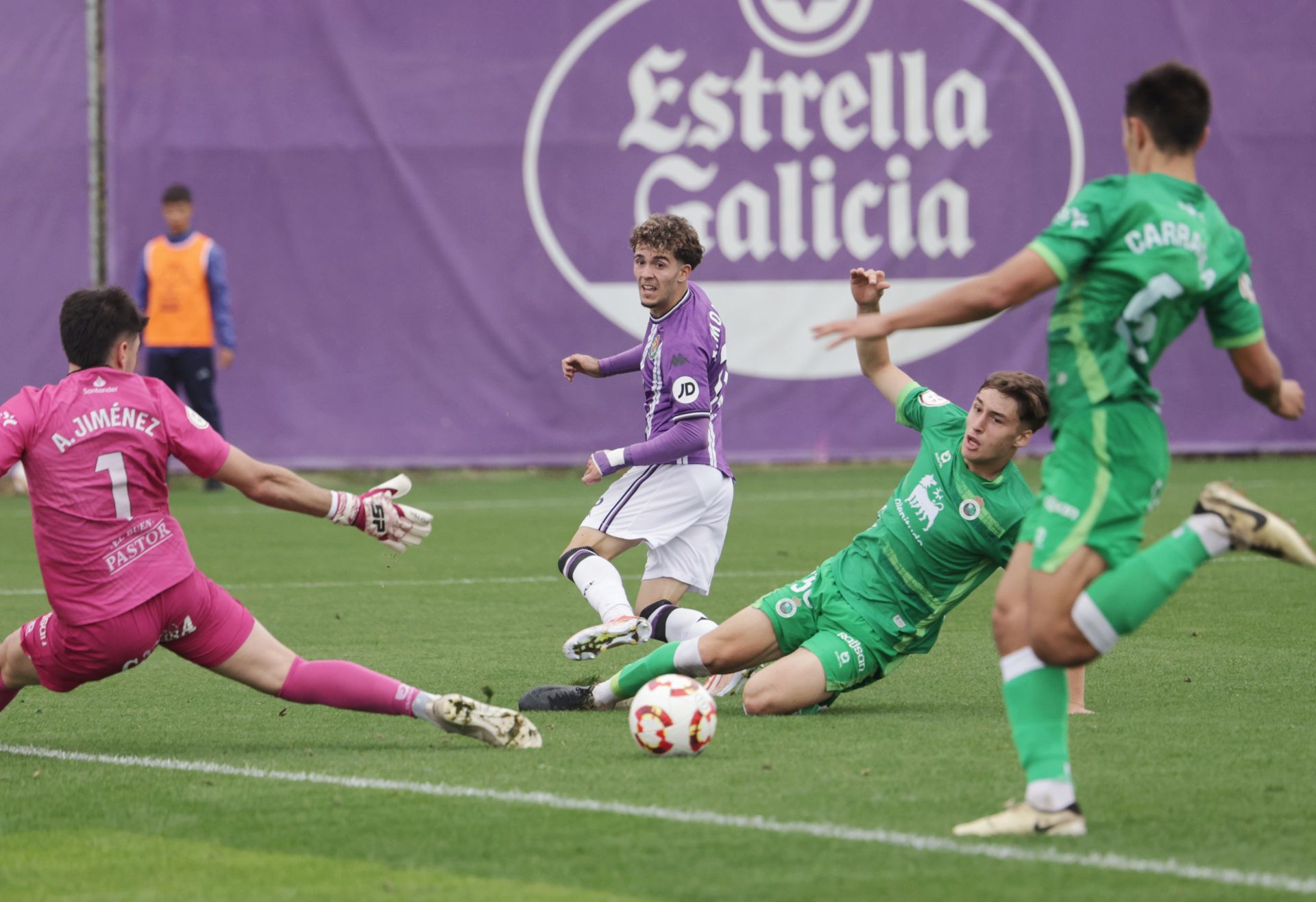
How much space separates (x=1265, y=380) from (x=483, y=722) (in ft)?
8.21

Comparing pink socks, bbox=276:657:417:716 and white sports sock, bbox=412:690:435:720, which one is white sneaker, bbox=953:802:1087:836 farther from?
pink socks, bbox=276:657:417:716

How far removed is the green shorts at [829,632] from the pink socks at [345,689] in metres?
1.46

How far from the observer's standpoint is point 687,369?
717 cm

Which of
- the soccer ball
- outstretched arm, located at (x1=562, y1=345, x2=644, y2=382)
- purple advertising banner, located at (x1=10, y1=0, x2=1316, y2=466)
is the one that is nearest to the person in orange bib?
purple advertising banner, located at (x1=10, y1=0, x2=1316, y2=466)

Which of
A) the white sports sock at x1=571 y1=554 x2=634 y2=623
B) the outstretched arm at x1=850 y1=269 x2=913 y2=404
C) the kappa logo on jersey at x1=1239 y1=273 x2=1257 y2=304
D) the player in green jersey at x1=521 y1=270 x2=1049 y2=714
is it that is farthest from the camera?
the white sports sock at x1=571 y1=554 x2=634 y2=623

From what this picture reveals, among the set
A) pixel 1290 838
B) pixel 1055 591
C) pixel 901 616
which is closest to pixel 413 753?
pixel 901 616

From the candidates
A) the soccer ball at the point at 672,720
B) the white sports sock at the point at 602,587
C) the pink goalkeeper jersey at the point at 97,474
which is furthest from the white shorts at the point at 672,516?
the pink goalkeeper jersey at the point at 97,474

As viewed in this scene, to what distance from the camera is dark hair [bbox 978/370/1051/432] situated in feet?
20.0

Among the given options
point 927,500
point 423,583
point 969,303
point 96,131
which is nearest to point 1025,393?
point 927,500

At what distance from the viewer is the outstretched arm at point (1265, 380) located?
15.4 ft

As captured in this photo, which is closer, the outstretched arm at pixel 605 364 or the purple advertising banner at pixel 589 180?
the outstretched arm at pixel 605 364

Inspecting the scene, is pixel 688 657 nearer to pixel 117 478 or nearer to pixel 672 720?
pixel 672 720

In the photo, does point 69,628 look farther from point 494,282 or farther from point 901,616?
point 494,282

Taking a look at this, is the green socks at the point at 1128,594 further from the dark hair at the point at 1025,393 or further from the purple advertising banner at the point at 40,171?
the purple advertising banner at the point at 40,171
